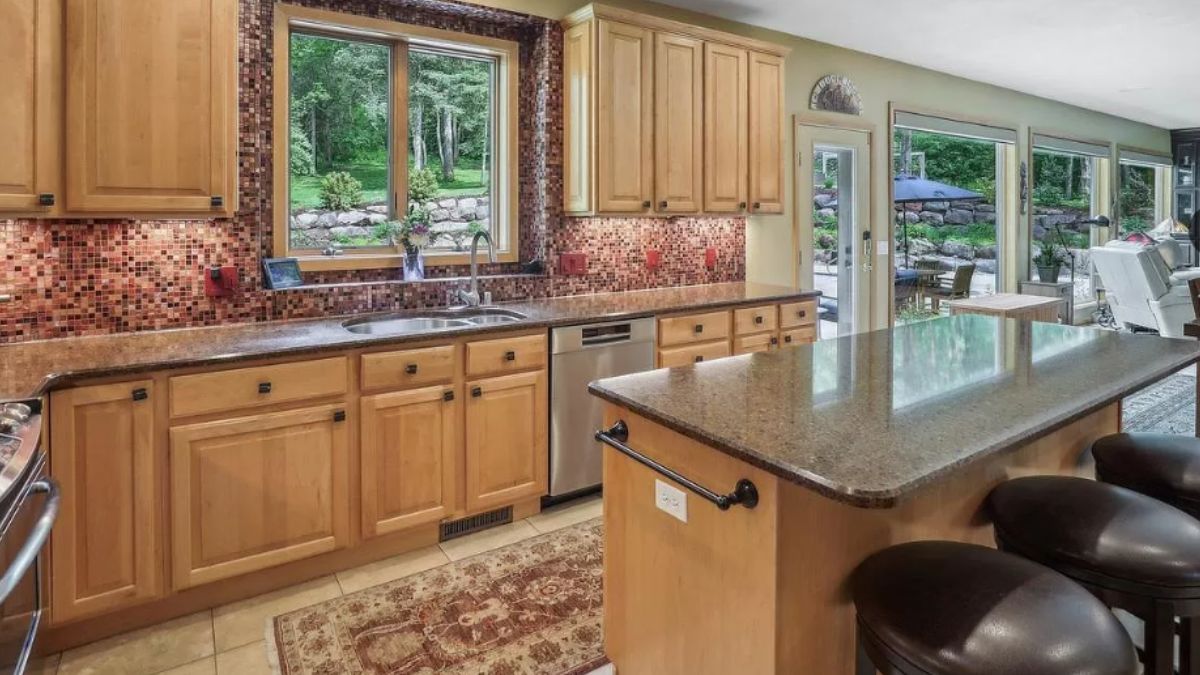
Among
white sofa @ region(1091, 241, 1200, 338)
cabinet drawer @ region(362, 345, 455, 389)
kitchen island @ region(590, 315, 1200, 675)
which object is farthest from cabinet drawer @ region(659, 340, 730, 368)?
white sofa @ region(1091, 241, 1200, 338)

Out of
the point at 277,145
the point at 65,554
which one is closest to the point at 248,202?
the point at 277,145

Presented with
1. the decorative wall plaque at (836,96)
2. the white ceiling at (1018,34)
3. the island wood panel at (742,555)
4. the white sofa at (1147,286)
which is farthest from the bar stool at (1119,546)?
the white sofa at (1147,286)

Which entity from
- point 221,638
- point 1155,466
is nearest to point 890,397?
point 1155,466

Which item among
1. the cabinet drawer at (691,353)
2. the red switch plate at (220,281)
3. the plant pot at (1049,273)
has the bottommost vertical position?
the cabinet drawer at (691,353)

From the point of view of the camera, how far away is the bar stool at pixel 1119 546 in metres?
1.33

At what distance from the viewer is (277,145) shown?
314 centimetres

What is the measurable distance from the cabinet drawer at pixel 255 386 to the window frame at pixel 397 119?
2.95ft

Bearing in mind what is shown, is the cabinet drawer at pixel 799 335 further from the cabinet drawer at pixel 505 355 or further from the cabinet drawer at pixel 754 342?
the cabinet drawer at pixel 505 355

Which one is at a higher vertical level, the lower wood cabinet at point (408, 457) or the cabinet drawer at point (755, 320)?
the cabinet drawer at point (755, 320)

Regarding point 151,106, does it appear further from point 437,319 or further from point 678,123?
point 678,123

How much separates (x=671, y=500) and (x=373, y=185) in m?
2.56

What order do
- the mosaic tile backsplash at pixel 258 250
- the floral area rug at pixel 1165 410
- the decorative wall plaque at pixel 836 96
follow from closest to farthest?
the mosaic tile backsplash at pixel 258 250 < the floral area rug at pixel 1165 410 < the decorative wall plaque at pixel 836 96

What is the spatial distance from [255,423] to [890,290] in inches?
182

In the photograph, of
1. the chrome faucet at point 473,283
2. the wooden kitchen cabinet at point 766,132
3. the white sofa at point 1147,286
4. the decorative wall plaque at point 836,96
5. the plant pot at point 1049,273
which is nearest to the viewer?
the chrome faucet at point 473,283
